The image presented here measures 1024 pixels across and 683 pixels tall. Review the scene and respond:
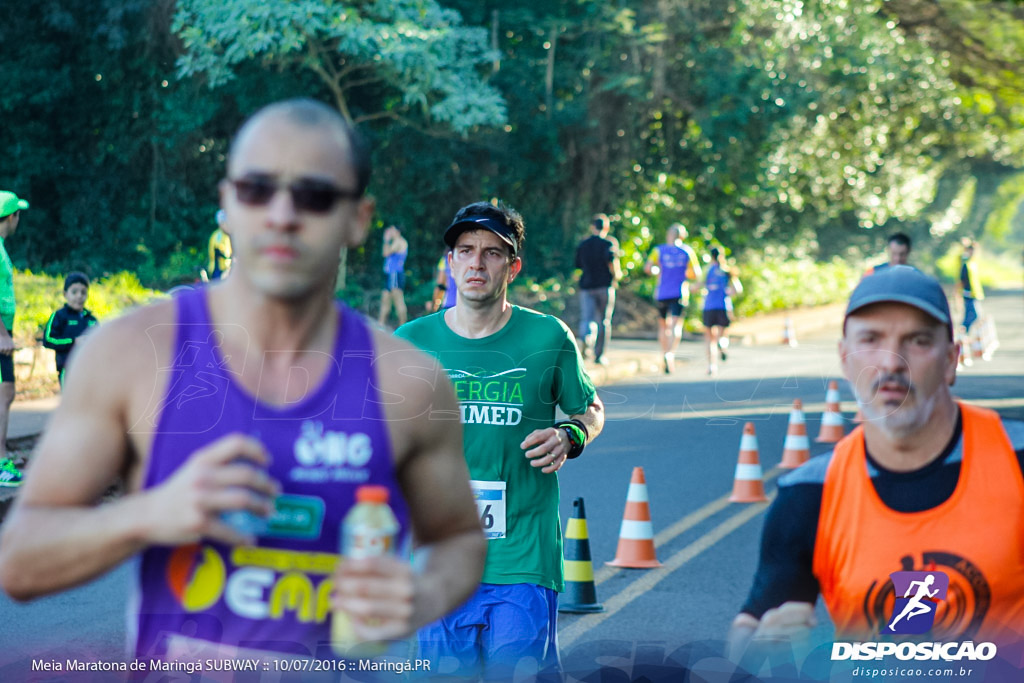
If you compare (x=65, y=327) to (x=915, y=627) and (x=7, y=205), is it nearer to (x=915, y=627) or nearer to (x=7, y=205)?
(x=7, y=205)

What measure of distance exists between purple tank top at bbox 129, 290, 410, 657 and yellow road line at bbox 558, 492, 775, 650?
4.54m

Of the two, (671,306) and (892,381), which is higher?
(671,306)

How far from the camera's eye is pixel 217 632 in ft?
6.59

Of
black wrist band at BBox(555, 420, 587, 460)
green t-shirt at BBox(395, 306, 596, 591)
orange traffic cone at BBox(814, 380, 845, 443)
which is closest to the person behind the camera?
green t-shirt at BBox(395, 306, 596, 591)

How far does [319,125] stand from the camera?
1.95m

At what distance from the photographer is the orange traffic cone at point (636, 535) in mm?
8102

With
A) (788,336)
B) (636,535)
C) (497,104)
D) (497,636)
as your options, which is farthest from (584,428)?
(788,336)

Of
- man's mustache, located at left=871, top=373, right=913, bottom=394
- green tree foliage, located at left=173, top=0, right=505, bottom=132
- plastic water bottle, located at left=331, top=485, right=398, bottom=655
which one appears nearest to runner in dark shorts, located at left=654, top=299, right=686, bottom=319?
green tree foliage, located at left=173, top=0, right=505, bottom=132

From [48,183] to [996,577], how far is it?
2535 cm

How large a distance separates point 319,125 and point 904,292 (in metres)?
1.18

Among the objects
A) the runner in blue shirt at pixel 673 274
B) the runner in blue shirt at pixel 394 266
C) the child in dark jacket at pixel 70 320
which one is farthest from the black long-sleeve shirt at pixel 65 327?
the runner in blue shirt at pixel 394 266

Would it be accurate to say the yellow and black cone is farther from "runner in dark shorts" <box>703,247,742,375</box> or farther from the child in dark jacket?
"runner in dark shorts" <box>703,247,742,375</box>

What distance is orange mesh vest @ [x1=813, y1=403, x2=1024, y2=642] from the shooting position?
249cm

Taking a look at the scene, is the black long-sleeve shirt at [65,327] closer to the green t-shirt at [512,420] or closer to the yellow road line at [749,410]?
the green t-shirt at [512,420]
